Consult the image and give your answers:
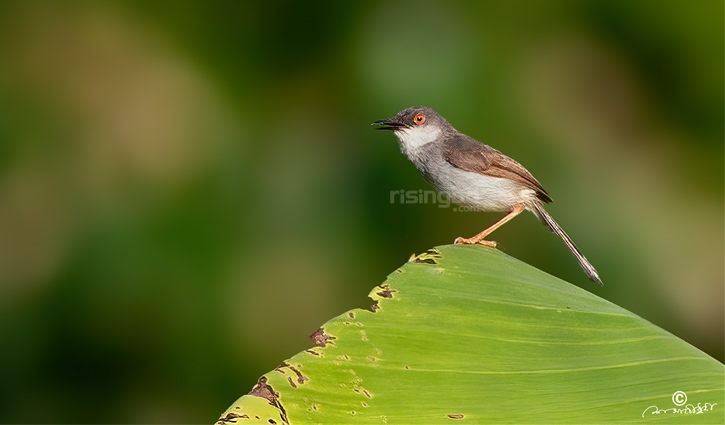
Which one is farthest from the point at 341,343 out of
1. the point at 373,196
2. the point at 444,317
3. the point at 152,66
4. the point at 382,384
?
the point at 152,66

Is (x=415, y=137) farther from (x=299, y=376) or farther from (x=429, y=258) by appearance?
(x=299, y=376)

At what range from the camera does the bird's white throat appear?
3770mm

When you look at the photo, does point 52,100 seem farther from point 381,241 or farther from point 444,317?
point 444,317

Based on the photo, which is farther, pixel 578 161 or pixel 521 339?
pixel 578 161

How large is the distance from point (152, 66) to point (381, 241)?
8.22ft

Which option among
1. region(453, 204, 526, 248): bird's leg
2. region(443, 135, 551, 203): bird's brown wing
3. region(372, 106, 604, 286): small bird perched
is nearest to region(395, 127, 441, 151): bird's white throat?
region(372, 106, 604, 286): small bird perched

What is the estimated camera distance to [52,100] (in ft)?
16.2

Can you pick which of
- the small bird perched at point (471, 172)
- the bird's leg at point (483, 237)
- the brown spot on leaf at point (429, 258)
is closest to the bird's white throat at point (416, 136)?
the small bird perched at point (471, 172)

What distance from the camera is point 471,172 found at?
11.5ft

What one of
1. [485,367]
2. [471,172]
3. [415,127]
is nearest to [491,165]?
[471,172]

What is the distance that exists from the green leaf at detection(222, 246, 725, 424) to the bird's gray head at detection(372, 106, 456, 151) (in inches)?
74.4

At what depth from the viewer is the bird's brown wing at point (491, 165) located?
3496 mm

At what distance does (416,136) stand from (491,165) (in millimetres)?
543
